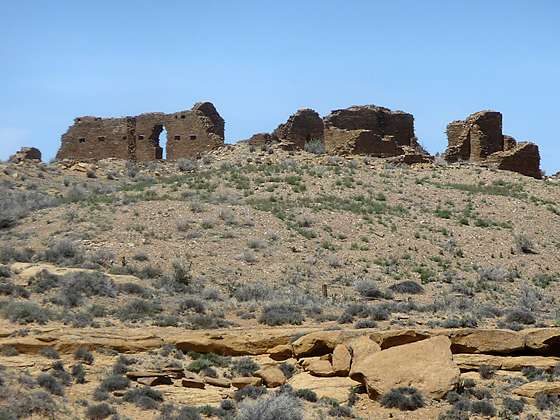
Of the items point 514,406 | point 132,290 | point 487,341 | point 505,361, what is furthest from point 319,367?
point 132,290

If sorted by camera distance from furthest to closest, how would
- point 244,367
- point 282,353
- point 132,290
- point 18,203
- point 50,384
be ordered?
1. point 18,203
2. point 132,290
3. point 282,353
4. point 244,367
5. point 50,384

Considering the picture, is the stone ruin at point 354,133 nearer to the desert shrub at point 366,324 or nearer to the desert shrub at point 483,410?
the desert shrub at point 366,324

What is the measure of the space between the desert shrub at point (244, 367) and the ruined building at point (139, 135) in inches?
1032

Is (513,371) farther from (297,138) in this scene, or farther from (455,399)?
(297,138)

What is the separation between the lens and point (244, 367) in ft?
59.7

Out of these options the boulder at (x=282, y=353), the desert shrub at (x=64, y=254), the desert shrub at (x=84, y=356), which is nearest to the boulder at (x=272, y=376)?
the boulder at (x=282, y=353)

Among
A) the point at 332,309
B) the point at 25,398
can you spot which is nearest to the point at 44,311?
the point at 25,398

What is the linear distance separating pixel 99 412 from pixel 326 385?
4156 mm

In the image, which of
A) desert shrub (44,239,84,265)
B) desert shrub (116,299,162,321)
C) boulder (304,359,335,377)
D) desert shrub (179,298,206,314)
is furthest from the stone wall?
boulder (304,359,335,377)

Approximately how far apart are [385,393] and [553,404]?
277 cm

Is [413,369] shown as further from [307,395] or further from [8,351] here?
[8,351]

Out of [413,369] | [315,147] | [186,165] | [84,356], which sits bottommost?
[413,369]

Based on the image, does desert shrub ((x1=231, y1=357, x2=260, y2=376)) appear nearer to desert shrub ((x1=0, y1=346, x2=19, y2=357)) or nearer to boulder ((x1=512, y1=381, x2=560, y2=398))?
desert shrub ((x1=0, y1=346, x2=19, y2=357))

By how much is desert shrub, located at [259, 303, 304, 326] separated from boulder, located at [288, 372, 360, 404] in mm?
3581
